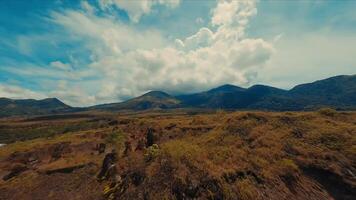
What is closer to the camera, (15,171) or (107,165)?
(107,165)

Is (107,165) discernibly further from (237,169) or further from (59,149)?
(59,149)

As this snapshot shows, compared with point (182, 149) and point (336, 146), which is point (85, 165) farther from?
point (336, 146)

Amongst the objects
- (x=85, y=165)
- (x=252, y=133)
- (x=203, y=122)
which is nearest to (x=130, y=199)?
(x=252, y=133)

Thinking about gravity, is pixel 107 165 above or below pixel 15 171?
above

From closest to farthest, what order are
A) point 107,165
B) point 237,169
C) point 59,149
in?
point 237,169 → point 107,165 → point 59,149

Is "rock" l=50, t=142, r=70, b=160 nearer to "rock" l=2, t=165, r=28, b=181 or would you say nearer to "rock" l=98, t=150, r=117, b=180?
"rock" l=2, t=165, r=28, b=181

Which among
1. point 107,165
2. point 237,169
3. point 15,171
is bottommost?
point 15,171


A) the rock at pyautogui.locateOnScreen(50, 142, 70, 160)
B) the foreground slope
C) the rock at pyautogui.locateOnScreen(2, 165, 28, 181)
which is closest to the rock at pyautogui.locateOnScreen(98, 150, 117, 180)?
the foreground slope

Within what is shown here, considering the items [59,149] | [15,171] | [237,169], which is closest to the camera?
[237,169]

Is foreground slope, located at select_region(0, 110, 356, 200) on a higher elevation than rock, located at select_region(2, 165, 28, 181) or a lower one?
higher

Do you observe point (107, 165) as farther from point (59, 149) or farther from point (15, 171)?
point (59, 149)

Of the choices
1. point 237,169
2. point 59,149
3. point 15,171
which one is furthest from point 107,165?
point 59,149

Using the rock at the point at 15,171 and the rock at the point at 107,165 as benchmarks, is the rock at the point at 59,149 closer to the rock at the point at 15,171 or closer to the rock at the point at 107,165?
the rock at the point at 15,171

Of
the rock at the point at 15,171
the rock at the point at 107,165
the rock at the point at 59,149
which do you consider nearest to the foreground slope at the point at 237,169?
the rock at the point at 15,171
